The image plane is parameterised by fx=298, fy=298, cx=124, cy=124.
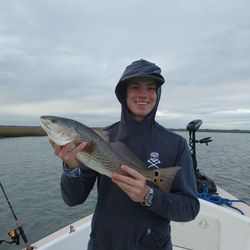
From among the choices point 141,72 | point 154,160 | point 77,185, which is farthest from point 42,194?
point 141,72

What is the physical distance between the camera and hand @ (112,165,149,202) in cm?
221

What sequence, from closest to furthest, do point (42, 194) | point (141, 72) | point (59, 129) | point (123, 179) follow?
1. point (123, 179)
2. point (59, 129)
3. point (141, 72)
4. point (42, 194)

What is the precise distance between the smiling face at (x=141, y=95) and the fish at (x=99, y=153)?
36cm

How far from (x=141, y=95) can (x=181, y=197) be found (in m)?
0.93

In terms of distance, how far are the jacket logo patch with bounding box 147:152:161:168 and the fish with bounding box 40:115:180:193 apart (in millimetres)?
61

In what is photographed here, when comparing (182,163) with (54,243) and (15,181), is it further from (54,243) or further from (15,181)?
(15,181)

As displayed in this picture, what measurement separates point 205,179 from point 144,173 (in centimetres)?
530

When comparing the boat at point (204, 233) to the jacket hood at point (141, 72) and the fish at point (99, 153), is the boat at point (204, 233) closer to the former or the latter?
the fish at point (99, 153)

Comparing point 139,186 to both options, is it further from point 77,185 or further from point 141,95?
point 141,95

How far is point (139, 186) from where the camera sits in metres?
2.21

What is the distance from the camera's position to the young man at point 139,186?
2330 mm

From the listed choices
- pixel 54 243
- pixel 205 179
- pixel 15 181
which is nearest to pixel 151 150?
pixel 54 243

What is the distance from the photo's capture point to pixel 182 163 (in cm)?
246

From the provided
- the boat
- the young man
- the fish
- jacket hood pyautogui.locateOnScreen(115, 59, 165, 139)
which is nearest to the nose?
the young man
